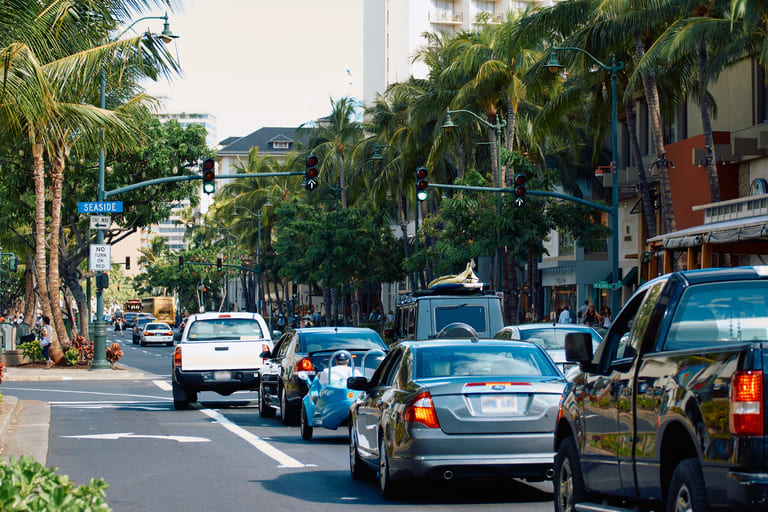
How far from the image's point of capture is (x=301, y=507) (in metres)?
10.0

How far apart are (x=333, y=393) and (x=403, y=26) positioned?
8824cm

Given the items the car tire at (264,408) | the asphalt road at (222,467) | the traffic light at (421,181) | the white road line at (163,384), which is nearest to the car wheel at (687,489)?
the asphalt road at (222,467)

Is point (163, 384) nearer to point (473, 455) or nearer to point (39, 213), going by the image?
point (39, 213)

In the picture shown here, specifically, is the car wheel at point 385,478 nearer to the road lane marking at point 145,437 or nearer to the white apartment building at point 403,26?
the road lane marking at point 145,437

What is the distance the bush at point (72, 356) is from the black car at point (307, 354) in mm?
20629

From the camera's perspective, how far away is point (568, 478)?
8039 mm

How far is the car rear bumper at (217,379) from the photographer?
2150 centimetres

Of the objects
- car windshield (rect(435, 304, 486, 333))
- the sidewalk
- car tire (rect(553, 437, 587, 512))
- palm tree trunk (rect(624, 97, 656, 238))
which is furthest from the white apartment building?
car tire (rect(553, 437, 587, 512))

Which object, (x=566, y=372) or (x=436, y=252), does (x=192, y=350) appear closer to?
(x=566, y=372)

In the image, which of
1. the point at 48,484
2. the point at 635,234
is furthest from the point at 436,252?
the point at 48,484

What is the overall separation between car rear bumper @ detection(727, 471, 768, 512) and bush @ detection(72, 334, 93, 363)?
35.3 metres

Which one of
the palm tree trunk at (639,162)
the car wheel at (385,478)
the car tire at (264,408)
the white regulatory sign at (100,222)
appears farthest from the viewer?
the palm tree trunk at (639,162)

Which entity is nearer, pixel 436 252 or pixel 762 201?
pixel 762 201

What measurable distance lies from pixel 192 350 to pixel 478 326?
541 cm
